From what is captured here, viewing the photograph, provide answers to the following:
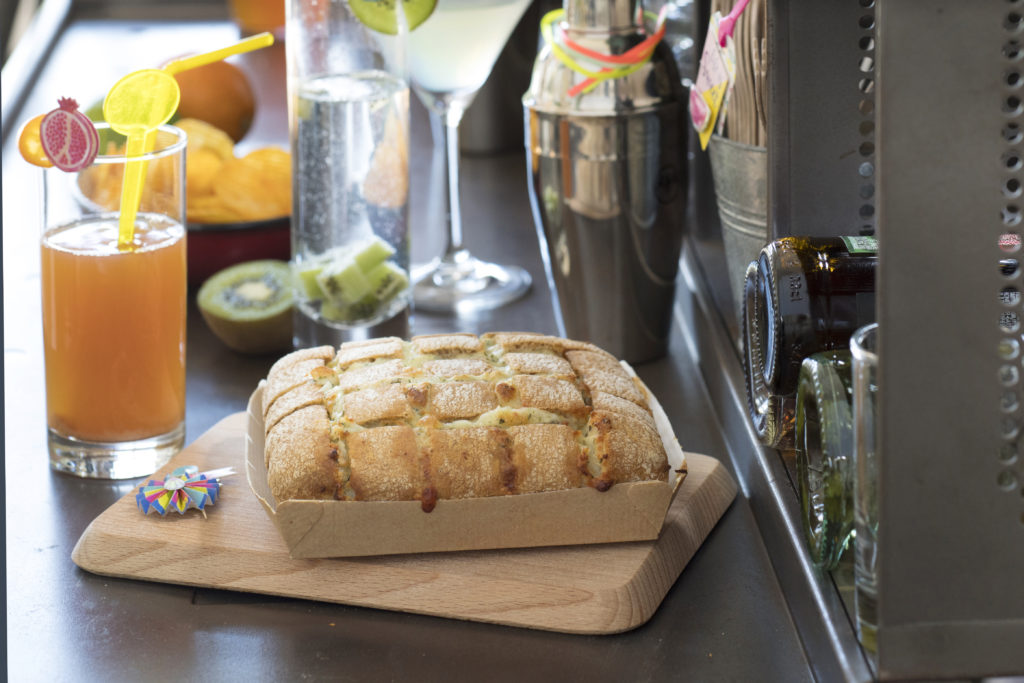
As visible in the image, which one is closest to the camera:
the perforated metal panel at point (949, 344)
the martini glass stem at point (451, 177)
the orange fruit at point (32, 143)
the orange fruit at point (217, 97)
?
the perforated metal panel at point (949, 344)

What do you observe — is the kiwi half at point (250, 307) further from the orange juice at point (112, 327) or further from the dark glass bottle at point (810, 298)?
the dark glass bottle at point (810, 298)

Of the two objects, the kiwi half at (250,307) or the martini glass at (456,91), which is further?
the martini glass at (456,91)

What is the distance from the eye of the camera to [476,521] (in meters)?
0.83

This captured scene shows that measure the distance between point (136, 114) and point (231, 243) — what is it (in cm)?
42

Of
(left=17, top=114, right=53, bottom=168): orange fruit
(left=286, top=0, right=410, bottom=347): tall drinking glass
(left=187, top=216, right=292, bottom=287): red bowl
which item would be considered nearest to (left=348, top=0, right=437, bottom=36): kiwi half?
(left=286, top=0, right=410, bottom=347): tall drinking glass

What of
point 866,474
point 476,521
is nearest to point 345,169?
point 476,521

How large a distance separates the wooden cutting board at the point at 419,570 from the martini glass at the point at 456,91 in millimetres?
564

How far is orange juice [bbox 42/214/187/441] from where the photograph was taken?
964 millimetres

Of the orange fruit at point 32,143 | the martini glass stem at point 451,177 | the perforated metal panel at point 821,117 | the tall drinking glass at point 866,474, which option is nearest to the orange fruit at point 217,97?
the martini glass stem at point 451,177

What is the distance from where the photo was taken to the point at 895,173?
55cm

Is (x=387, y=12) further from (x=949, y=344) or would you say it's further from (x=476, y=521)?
(x=949, y=344)

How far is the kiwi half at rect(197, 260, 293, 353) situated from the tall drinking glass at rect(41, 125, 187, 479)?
0.66ft

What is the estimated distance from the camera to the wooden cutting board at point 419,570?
0.80m

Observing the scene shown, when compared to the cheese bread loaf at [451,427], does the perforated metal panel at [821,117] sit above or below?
above
